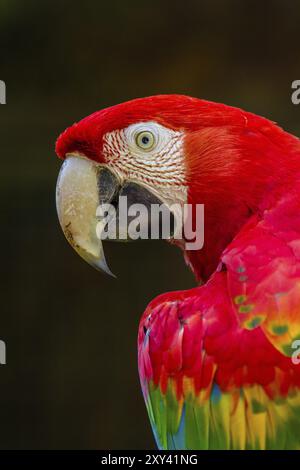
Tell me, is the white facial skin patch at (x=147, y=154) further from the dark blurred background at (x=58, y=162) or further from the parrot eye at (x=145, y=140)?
the dark blurred background at (x=58, y=162)

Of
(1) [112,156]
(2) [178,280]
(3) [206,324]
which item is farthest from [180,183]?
(2) [178,280]

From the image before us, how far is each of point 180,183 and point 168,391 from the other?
13.1 inches

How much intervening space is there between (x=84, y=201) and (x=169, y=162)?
147 mm

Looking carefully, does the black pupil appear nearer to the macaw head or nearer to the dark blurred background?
the macaw head

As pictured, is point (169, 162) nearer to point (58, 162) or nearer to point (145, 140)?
point (145, 140)

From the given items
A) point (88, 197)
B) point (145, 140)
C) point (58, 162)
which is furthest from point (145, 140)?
point (58, 162)

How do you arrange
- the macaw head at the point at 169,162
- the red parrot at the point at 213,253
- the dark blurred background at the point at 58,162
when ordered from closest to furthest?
the red parrot at the point at 213,253, the macaw head at the point at 169,162, the dark blurred background at the point at 58,162

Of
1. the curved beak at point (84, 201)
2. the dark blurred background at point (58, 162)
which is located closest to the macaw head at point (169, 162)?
the curved beak at point (84, 201)

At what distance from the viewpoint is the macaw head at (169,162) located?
1.25 metres

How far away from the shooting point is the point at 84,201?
126 centimetres

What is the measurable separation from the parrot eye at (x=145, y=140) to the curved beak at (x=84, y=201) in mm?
66

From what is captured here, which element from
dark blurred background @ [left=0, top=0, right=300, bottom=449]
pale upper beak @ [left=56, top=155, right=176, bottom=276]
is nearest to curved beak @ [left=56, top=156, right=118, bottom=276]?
pale upper beak @ [left=56, top=155, right=176, bottom=276]

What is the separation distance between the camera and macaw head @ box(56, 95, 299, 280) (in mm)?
1250

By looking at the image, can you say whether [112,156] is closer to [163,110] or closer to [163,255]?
[163,110]
